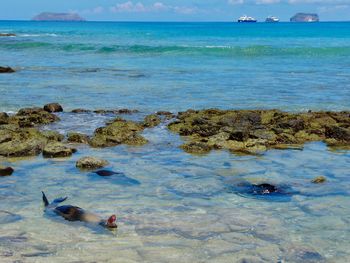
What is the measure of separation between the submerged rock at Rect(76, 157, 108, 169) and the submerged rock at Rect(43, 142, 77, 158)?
3.84 feet

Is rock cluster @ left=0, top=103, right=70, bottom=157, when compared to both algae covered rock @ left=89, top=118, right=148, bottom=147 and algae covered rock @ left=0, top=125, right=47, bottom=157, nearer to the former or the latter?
algae covered rock @ left=0, top=125, right=47, bottom=157

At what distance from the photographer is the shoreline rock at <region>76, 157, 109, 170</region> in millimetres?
13000

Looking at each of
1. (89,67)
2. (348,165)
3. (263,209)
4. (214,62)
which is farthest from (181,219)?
(214,62)

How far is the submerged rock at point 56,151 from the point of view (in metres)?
14.1

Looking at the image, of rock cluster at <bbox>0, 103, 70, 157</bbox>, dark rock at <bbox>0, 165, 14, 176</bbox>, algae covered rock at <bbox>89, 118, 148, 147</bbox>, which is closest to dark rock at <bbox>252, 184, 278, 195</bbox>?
algae covered rock at <bbox>89, 118, 148, 147</bbox>

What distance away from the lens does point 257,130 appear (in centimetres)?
1667

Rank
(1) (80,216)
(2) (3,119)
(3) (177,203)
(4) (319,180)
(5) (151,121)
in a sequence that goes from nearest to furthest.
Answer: (1) (80,216), (3) (177,203), (4) (319,180), (2) (3,119), (5) (151,121)

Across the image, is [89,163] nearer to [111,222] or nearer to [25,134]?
[25,134]

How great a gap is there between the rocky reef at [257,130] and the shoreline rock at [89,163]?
9.13ft

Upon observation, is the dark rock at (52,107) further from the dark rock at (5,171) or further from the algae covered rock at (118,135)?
the dark rock at (5,171)

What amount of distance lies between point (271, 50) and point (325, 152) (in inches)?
1861

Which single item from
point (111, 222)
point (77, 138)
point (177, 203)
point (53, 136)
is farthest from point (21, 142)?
point (111, 222)

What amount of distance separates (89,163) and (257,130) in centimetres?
579

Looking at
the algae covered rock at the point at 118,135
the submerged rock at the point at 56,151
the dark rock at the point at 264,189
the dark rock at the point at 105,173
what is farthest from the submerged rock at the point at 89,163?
the dark rock at the point at 264,189
